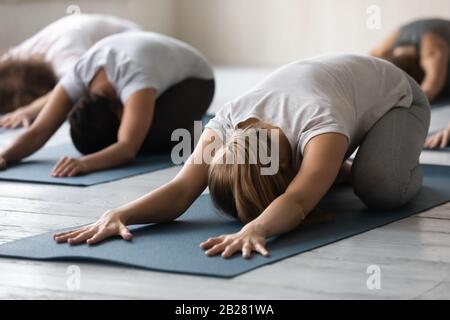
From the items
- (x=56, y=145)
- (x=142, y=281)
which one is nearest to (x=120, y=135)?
(x=56, y=145)

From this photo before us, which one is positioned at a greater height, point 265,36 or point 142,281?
point 142,281

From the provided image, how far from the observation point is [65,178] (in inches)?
140

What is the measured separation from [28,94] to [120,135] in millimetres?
1358

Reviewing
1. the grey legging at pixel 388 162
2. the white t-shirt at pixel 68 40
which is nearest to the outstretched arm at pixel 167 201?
the grey legging at pixel 388 162

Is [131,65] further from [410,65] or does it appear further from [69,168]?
[410,65]

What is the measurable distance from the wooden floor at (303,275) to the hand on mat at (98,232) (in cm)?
15

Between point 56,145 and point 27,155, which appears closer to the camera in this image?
point 27,155

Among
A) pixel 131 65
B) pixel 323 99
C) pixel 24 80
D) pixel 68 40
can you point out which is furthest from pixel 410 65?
pixel 323 99

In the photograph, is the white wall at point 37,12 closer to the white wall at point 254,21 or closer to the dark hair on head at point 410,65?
the white wall at point 254,21

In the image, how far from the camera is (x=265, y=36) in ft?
27.9

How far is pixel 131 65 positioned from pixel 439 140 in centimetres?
134

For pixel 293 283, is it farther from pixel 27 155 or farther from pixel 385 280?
pixel 27 155

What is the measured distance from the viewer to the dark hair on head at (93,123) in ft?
12.0

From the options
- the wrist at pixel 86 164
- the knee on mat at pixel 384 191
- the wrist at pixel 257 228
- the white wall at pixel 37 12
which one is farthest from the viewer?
the white wall at pixel 37 12
